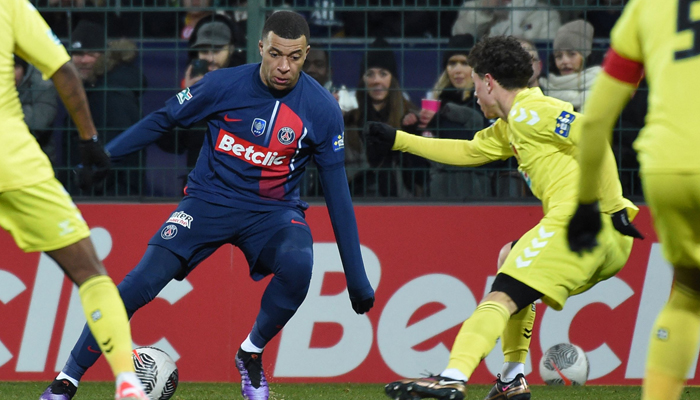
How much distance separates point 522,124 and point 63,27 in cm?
349

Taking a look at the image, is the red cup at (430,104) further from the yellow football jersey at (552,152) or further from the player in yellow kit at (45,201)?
the player in yellow kit at (45,201)

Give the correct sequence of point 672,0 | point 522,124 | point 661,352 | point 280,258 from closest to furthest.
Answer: point 672,0
point 661,352
point 522,124
point 280,258

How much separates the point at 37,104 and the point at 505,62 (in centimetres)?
339

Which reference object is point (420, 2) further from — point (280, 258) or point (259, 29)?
point (280, 258)

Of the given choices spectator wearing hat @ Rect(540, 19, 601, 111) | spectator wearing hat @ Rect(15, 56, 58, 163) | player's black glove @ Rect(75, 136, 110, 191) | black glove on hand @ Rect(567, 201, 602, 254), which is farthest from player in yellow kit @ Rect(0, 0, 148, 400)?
spectator wearing hat @ Rect(540, 19, 601, 111)

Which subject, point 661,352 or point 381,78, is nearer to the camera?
point 661,352

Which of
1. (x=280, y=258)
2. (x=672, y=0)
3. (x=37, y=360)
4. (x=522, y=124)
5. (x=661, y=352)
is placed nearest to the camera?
(x=672, y=0)

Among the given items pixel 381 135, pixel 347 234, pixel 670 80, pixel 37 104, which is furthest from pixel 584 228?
pixel 37 104

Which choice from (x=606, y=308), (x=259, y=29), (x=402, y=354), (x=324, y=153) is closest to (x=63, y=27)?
(x=259, y=29)

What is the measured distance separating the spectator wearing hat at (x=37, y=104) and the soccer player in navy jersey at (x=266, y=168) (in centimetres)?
197

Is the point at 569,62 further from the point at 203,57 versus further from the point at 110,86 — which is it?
the point at 110,86

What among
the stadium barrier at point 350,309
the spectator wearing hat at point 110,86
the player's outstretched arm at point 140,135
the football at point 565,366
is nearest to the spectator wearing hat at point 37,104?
the spectator wearing hat at point 110,86

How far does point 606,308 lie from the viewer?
621 cm

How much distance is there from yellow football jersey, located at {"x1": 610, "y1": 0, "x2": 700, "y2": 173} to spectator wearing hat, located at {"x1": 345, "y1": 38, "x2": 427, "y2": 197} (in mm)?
3619
